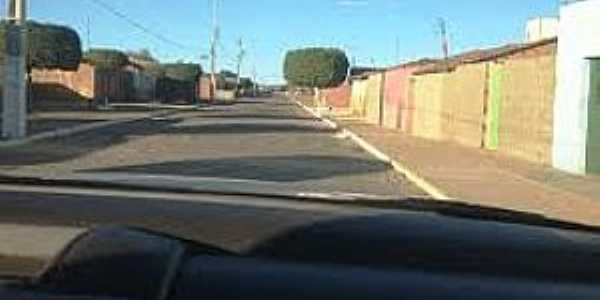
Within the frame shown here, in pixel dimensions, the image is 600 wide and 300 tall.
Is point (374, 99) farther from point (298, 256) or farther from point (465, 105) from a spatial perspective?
point (298, 256)

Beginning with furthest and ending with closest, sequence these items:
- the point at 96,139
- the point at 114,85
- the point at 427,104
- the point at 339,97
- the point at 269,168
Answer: the point at 339,97, the point at 114,85, the point at 427,104, the point at 96,139, the point at 269,168

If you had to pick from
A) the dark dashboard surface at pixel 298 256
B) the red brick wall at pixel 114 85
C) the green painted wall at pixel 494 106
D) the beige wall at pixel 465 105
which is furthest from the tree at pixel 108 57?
the dark dashboard surface at pixel 298 256

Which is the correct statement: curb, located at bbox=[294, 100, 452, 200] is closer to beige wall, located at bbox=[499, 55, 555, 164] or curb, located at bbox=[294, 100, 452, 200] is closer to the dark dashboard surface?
beige wall, located at bbox=[499, 55, 555, 164]

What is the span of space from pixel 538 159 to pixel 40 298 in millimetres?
27507

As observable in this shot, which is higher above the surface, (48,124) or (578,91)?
(578,91)

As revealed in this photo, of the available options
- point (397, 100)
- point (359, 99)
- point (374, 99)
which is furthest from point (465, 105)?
point (359, 99)

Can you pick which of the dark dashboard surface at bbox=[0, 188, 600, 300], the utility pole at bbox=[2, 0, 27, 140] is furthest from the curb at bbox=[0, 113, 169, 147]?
the dark dashboard surface at bbox=[0, 188, 600, 300]

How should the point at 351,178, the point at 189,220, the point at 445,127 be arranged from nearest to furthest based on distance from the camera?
the point at 189,220 < the point at 351,178 < the point at 445,127

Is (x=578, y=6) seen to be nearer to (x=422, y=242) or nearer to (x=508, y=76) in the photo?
(x=508, y=76)

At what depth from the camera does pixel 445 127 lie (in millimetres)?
43562

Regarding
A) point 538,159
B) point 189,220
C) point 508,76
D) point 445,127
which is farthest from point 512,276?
point 445,127

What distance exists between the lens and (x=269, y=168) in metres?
25.0

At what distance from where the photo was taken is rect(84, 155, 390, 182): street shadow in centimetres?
2248

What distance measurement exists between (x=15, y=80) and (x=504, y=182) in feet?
56.0
